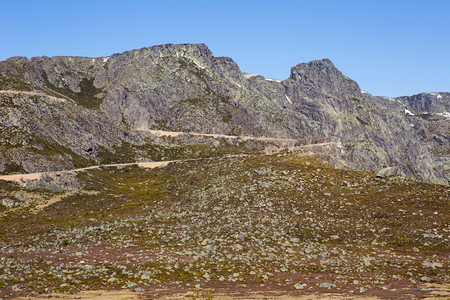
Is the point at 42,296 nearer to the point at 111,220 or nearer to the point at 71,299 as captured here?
the point at 71,299

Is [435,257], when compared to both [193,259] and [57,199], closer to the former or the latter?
[193,259]

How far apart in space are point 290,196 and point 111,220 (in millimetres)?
34061

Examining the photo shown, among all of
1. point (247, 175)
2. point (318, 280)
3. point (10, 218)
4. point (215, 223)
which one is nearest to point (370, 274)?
point (318, 280)

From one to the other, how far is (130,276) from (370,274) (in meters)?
27.8

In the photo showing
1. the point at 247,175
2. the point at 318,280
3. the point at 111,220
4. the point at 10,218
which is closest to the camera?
the point at 318,280

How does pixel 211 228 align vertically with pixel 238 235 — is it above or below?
above

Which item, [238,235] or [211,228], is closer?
[238,235]

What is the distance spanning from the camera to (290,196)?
7275 centimetres

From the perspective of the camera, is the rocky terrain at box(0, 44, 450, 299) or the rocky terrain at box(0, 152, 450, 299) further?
the rocky terrain at box(0, 152, 450, 299)

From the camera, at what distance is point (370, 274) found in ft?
147

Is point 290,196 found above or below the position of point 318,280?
above

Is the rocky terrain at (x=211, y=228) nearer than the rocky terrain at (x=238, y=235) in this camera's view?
Yes

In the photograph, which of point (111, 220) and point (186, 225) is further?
point (111, 220)

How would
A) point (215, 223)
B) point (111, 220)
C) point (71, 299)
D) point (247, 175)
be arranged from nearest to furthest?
point (71, 299), point (215, 223), point (111, 220), point (247, 175)
